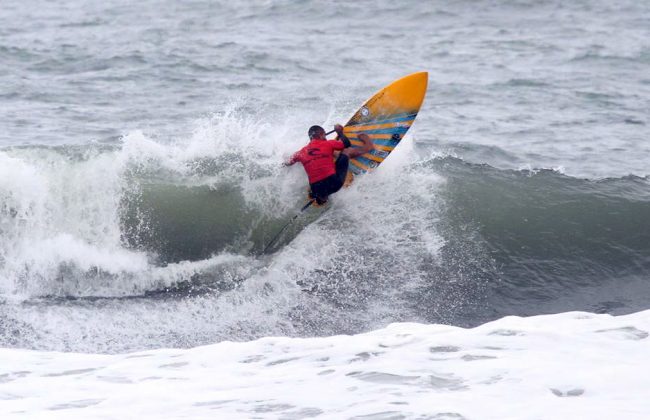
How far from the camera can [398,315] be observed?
8.46 m

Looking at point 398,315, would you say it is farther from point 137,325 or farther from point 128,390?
point 128,390

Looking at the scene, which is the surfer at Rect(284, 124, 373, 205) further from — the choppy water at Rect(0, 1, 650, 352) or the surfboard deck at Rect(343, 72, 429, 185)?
the surfboard deck at Rect(343, 72, 429, 185)

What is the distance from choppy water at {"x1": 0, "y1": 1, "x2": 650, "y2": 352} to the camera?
8641 millimetres

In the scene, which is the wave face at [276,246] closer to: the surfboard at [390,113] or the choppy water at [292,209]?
the choppy water at [292,209]

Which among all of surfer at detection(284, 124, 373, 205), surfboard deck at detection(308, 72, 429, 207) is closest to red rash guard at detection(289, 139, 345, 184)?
surfer at detection(284, 124, 373, 205)

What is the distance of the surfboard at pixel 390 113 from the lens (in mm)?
10531

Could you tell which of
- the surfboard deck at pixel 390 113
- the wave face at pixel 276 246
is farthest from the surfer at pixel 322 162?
the surfboard deck at pixel 390 113

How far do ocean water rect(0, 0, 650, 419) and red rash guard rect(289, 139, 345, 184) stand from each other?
461 millimetres

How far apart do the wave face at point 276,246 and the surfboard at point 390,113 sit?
1.00 ft

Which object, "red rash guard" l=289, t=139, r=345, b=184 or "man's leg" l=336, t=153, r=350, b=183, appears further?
"man's leg" l=336, t=153, r=350, b=183

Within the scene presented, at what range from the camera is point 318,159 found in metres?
9.74

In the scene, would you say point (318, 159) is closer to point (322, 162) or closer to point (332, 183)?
point (322, 162)

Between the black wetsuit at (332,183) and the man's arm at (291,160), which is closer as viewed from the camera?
the black wetsuit at (332,183)

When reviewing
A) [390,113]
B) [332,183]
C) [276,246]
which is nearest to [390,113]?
[390,113]
